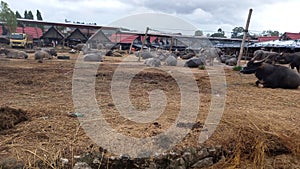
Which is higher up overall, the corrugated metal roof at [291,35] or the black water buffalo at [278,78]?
the corrugated metal roof at [291,35]

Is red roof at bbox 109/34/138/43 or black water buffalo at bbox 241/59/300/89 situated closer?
black water buffalo at bbox 241/59/300/89

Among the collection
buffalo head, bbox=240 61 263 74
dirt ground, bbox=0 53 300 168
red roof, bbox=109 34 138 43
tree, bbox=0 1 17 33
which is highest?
tree, bbox=0 1 17 33

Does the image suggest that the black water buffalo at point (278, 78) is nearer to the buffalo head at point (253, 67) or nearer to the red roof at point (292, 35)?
the buffalo head at point (253, 67)

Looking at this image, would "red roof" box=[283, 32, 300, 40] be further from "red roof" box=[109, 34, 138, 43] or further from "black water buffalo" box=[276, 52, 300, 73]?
"black water buffalo" box=[276, 52, 300, 73]

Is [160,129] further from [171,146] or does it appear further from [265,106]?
[265,106]

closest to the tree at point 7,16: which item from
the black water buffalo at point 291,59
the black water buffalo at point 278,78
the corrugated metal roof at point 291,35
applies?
the black water buffalo at point 291,59

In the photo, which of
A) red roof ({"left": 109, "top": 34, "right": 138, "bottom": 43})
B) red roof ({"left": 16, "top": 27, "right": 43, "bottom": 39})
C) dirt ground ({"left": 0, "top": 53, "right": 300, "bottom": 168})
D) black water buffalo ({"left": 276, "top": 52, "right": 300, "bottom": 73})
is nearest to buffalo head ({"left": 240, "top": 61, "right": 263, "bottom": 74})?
dirt ground ({"left": 0, "top": 53, "right": 300, "bottom": 168})

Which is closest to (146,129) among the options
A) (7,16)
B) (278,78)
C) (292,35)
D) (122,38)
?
(278,78)

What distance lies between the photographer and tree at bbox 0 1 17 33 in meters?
36.2

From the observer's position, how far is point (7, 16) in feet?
119

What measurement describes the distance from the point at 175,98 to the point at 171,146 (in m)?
2.25

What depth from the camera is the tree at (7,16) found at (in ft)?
119

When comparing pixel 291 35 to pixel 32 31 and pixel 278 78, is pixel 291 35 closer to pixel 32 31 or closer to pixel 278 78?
pixel 278 78

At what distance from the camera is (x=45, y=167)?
8.84 feet
